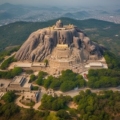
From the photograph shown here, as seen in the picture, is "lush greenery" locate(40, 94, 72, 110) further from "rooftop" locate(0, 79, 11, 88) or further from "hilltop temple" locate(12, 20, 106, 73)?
"hilltop temple" locate(12, 20, 106, 73)

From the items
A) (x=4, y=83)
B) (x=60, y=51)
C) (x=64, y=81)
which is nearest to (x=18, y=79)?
(x=4, y=83)

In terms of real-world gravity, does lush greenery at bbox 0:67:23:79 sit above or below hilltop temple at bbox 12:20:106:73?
below

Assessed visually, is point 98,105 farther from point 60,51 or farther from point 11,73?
point 11,73

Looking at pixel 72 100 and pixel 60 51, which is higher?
pixel 60 51

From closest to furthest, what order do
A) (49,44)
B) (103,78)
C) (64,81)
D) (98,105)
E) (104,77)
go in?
(98,105) → (64,81) → (103,78) → (104,77) → (49,44)

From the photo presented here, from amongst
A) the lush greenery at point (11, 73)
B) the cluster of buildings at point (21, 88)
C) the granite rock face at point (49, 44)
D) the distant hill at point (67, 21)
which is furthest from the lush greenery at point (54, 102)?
the distant hill at point (67, 21)

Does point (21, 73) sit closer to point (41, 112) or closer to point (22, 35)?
point (41, 112)

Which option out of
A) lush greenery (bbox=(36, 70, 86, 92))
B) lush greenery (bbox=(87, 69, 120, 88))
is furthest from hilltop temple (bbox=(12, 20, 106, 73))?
lush greenery (bbox=(36, 70, 86, 92))
